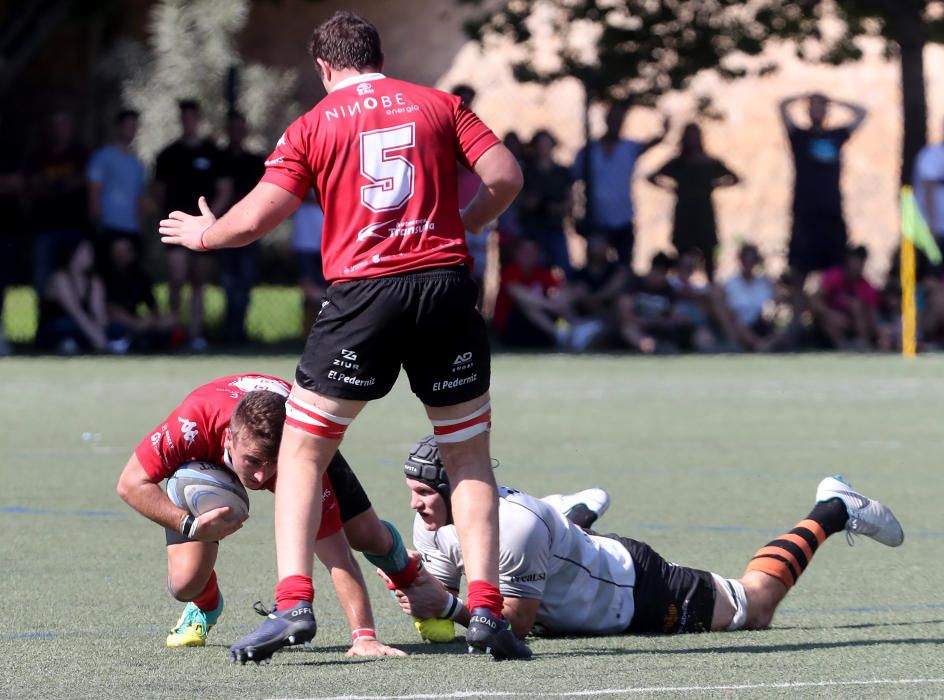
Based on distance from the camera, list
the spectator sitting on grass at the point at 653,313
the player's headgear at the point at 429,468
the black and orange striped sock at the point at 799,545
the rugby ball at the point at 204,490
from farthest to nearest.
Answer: the spectator sitting on grass at the point at 653,313 → the black and orange striped sock at the point at 799,545 → the player's headgear at the point at 429,468 → the rugby ball at the point at 204,490

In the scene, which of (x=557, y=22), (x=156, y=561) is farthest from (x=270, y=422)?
(x=557, y=22)

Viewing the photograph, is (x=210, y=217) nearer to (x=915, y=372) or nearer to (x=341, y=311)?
(x=341, y=311)

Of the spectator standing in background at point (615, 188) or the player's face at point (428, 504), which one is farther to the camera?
the spectator standing in background at point (615, 188)

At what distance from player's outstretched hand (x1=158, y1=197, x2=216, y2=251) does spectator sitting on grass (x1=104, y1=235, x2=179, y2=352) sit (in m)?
13.2

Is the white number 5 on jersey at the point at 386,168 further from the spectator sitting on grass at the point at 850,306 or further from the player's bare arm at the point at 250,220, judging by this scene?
the spectator sitting on grass at the point at 850,306

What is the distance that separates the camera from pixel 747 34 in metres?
23.9

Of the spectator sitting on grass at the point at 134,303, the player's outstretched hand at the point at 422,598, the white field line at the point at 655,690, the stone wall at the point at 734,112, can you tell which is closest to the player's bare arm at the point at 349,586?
the player's outstretched hand at the point at 422,598

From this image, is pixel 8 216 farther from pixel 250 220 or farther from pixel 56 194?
pixel 250 220

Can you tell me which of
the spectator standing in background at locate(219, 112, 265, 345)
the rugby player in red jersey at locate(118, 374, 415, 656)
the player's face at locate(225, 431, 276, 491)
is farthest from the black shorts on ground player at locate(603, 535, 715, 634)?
the spectator standing in background at locate(219, 112, 265, 345)

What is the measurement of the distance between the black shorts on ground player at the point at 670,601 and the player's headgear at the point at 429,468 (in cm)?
73

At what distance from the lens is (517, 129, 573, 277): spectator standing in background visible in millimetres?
19484

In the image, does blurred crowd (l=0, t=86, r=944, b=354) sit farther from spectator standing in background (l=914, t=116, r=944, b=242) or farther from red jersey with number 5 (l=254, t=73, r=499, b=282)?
red jersey with number 5 (l=254, t=73, r=499, b=282)

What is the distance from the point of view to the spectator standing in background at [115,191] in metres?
18.4

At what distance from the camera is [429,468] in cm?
586
